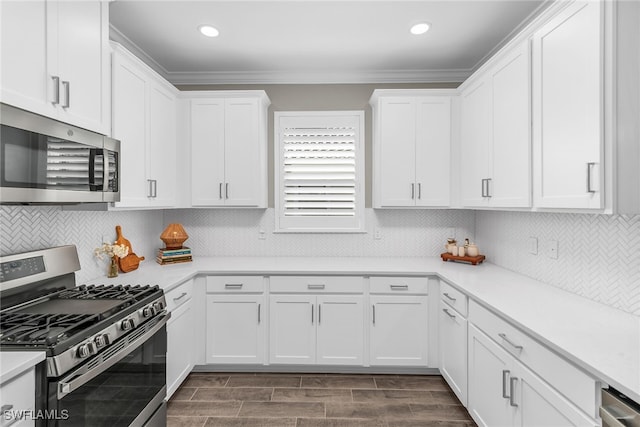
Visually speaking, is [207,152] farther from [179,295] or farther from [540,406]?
[540,406]

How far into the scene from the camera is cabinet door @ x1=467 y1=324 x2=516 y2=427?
5.66ft

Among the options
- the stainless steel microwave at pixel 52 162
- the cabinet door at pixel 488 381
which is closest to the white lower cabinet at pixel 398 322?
the cabinet door at pixel 488 381

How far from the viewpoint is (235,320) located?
2840 millimetres

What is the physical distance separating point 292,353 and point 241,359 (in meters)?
0.42

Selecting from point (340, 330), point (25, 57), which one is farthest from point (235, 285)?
point (25, 57)

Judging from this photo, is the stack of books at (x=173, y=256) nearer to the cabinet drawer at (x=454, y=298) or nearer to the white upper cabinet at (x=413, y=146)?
the white upper cabinet at (x=413, y=146)

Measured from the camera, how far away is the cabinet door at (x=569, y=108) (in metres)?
1.45

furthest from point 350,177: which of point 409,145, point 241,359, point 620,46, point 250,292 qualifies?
point 620,46

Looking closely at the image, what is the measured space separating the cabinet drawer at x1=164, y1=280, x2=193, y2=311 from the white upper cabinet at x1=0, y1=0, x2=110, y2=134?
1.11 metres

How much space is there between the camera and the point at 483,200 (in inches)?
102

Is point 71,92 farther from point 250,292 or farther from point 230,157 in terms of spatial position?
point 250,292

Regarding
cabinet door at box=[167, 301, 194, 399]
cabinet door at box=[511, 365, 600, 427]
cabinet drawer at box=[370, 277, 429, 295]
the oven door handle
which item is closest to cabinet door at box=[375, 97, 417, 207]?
cabinet drawer at box=[370, 277, 429, 295]

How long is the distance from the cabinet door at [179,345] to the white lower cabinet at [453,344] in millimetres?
1947

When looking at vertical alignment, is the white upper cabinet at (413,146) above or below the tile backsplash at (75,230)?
above
